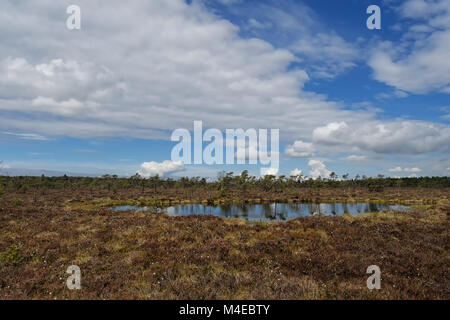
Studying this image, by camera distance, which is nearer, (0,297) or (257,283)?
(0,297)

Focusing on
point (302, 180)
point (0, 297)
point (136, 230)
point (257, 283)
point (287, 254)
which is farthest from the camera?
point (302, 180)

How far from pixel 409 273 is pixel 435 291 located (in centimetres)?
167

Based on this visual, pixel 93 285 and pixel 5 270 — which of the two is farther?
pixel 5 270

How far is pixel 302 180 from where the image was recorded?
11419 cm

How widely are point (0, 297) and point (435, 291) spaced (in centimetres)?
1315

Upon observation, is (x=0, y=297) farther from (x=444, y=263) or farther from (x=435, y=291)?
(x=444, y=263)

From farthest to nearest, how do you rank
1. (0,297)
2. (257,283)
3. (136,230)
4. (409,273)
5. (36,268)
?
(136,230)
(36,268)
(409,273)
(257,283)
(0,297)
